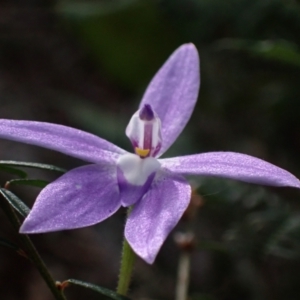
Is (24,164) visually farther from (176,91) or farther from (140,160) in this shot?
(176,91)

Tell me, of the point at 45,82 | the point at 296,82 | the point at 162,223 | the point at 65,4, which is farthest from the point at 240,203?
the point at 45,82

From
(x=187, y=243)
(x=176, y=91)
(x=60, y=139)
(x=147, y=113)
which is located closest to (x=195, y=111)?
(x=187, y=243)

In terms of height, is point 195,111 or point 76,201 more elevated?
point 76,201

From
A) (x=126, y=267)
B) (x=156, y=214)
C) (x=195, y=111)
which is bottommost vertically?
(x=195, y=111)

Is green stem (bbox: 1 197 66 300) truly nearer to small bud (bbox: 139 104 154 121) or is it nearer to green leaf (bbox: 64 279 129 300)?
green leaf (bbox: 64 279 129 300)

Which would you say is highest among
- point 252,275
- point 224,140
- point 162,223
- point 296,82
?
point 162,223

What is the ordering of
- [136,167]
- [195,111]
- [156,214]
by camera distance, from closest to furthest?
[156,214]
[136,167]
[195,111]

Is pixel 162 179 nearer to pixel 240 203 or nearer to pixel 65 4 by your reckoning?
pixel 240 203
